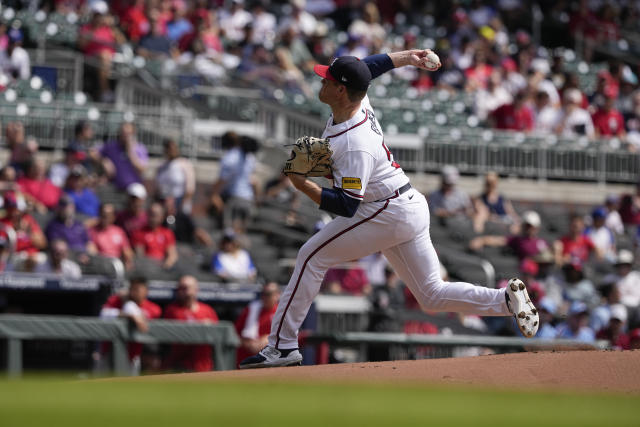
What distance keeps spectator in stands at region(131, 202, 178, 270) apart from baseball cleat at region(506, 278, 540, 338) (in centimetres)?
532

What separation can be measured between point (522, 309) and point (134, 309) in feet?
13.9

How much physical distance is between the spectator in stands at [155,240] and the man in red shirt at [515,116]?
7134 millimetres

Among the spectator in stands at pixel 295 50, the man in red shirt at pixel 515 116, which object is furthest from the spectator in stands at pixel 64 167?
the man in red shirt at pixel 515 116

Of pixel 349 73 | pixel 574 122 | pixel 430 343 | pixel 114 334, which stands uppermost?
pixel 574 122

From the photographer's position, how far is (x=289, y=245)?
13461 mm

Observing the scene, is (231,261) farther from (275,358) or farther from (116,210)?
(275,358)

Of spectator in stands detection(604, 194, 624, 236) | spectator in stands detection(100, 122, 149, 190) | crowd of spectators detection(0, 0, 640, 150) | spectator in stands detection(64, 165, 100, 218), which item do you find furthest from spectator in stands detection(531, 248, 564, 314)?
spectator in stands detection(64, 165, 100, 218)

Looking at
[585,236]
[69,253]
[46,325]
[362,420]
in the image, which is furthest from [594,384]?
[585,236]

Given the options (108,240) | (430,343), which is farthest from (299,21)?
(430,343)

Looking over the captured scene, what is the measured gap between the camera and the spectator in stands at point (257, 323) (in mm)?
10016

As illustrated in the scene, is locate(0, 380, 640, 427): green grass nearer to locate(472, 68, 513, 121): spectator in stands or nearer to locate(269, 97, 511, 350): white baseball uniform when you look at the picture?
locate(269, 97, 511, 350): white baseball uniform

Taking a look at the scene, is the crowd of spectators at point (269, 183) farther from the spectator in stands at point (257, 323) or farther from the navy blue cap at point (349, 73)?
the navy blue cap at point (349, 73)

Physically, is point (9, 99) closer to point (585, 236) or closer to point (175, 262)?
point (175, 262)

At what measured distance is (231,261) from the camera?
1204 centimetres
